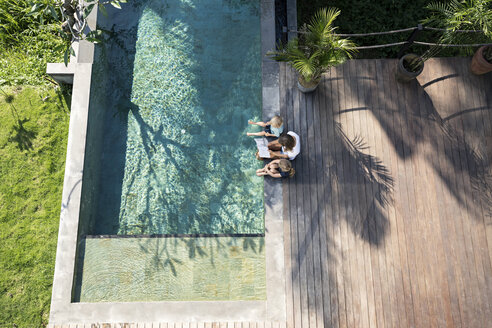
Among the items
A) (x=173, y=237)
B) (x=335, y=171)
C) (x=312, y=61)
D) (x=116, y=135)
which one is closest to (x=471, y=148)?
(x=335, y=171)

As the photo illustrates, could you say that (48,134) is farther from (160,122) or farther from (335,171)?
(335,171)

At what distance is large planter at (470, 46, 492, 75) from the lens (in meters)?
4.87

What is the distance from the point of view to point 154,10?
5809 mm

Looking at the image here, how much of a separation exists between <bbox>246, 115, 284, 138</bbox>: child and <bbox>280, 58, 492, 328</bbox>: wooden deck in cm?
46

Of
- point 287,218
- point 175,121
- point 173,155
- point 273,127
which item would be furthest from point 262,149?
point 175,121

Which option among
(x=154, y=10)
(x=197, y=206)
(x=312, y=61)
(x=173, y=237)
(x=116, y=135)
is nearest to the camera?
(x=312, y=61)

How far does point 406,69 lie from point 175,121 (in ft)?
13.5

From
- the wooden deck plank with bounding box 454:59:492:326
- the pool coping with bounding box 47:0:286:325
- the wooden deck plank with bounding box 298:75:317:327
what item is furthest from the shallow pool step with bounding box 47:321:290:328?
the wooden deck plank with bounding box 454:59:492:326

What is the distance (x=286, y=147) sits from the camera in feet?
14.3

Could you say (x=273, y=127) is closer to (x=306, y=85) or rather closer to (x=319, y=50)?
(x=306, y=85)

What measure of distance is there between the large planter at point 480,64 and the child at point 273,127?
350 centimetres

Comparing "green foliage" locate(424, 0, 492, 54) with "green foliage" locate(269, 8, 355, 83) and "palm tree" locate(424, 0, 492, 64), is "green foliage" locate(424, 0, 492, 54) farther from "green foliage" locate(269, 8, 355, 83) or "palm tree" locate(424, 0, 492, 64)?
"green foliage" locate(269, 8, 355, 83)

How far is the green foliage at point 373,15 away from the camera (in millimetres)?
5973

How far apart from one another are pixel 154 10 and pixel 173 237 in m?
4.43
